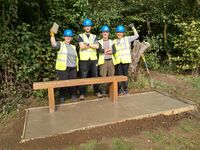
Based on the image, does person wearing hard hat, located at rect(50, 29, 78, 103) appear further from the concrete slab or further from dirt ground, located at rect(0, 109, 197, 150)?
dirt ground, located at rect(0, 109, 197, 150)

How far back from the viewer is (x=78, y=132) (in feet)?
15.2

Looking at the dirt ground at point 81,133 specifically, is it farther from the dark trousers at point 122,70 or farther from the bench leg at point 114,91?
the dark trousers at point 122,70

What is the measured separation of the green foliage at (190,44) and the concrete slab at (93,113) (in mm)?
2668

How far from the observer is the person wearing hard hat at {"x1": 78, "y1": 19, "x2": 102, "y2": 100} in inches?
238

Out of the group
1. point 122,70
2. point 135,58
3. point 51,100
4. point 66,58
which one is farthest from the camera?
point 135,58

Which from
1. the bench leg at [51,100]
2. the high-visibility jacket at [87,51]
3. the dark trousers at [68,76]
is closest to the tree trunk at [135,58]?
the high-visibility jacket at [87,51]

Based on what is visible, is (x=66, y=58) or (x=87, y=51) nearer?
(x=66, y=58)

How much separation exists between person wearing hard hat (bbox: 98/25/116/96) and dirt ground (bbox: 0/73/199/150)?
1.79 m

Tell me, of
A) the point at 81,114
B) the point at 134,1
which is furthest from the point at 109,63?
the point at 134,1

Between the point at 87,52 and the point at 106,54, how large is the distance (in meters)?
0.49

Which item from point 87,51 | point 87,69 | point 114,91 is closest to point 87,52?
point 87,51

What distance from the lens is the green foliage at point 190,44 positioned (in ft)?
27.2

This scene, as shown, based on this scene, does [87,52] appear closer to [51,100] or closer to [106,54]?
[106,54]

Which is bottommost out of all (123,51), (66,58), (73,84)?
(73,84)
